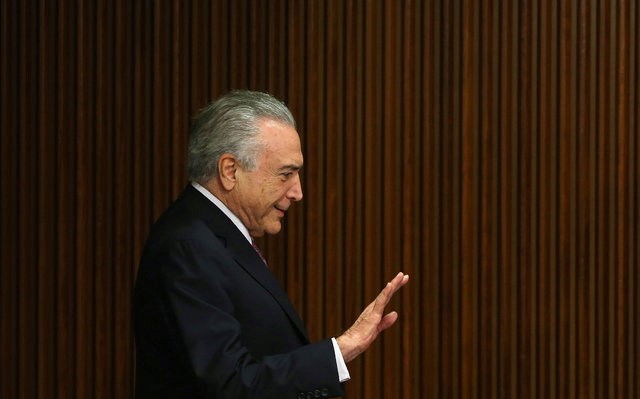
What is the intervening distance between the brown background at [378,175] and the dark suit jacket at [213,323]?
115 centimetres

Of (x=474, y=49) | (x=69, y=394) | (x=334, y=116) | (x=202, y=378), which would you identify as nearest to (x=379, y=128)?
(x=334, y=116)

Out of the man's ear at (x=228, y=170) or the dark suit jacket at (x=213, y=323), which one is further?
the man's ear at (x=228, y=170)

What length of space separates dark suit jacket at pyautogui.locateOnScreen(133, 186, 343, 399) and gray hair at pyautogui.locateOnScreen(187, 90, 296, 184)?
0.16 ft

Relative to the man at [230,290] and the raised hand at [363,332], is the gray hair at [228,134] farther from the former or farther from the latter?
the raised hand at [363,332]

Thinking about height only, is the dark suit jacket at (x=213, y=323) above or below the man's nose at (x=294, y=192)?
below

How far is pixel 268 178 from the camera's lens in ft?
4.98

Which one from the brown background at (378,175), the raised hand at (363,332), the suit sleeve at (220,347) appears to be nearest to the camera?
the suit sleeve at (220,347)

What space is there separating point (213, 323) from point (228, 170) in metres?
0.29

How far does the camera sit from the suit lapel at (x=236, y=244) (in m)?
1.45

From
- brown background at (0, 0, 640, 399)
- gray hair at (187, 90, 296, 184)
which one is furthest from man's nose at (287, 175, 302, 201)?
brown background at (0, 0, 640, 399)

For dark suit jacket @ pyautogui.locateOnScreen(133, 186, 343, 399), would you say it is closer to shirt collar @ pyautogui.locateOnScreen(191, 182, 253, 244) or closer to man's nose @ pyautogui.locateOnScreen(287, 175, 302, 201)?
shirt collar @ pyautogui.locateOnScreen(191, 182, 253, 244)

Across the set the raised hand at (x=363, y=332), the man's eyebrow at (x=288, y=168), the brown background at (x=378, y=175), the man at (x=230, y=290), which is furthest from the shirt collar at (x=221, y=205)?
the brown background at (x=378, y=175)

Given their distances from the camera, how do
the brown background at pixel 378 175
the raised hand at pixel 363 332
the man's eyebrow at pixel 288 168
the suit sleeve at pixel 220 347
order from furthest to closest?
the brown background at pixel 378 175, the man's eyebrow at pixel 288 168, the raised hand at pixel 363 332, the suit sleeve at pixel 220 347

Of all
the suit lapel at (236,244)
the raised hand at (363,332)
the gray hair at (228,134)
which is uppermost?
the gray hair at (228,134)
